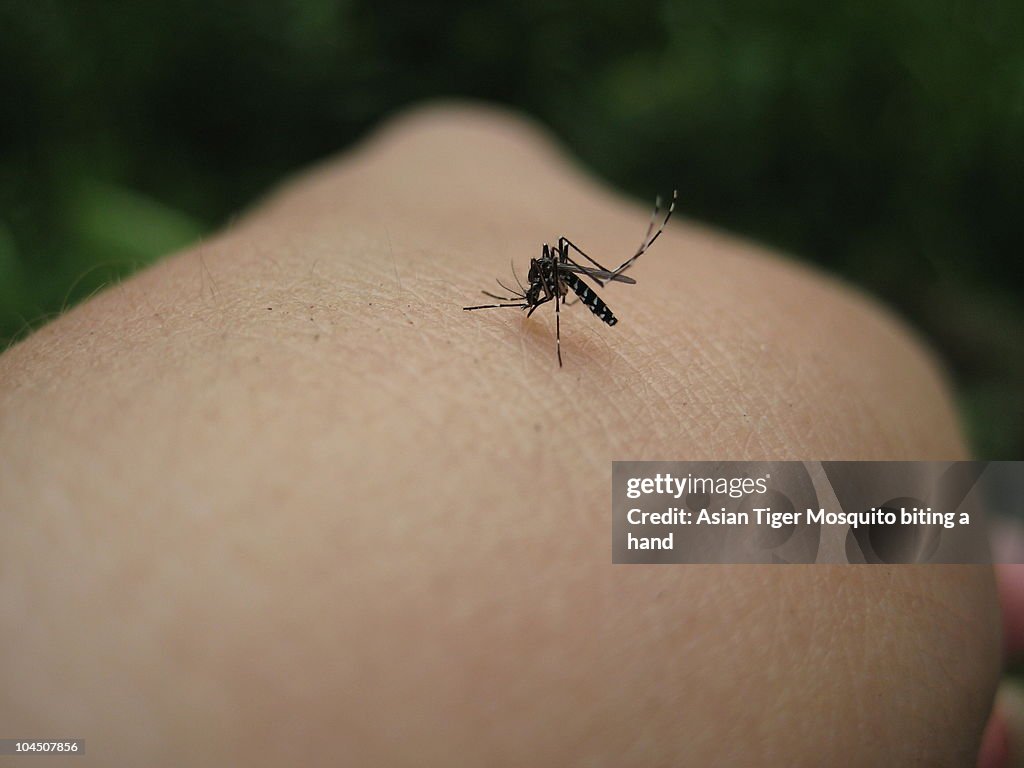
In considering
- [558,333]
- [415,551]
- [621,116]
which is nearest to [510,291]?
[558,333]

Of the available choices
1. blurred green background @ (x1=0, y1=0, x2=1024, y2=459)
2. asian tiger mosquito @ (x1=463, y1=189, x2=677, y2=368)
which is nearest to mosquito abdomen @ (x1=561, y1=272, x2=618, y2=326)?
asian tiger mosquito @ (x1=463, y1=189, x2=677, y2=368)

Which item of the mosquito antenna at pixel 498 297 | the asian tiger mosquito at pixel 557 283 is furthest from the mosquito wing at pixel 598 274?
the mosquito antenna at pixel 498 297

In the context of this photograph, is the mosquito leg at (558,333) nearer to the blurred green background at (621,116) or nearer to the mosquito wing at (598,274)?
the mosquito wing at (598,274)

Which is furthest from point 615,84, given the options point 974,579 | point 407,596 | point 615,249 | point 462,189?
point 407,596

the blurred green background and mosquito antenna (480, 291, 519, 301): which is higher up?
the blurred green background

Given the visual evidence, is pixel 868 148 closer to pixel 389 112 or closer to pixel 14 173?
pixel 389 112

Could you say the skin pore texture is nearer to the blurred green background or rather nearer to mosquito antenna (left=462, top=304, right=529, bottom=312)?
mosquito antenna (left=462, top=304, right=529, bottom=312)
